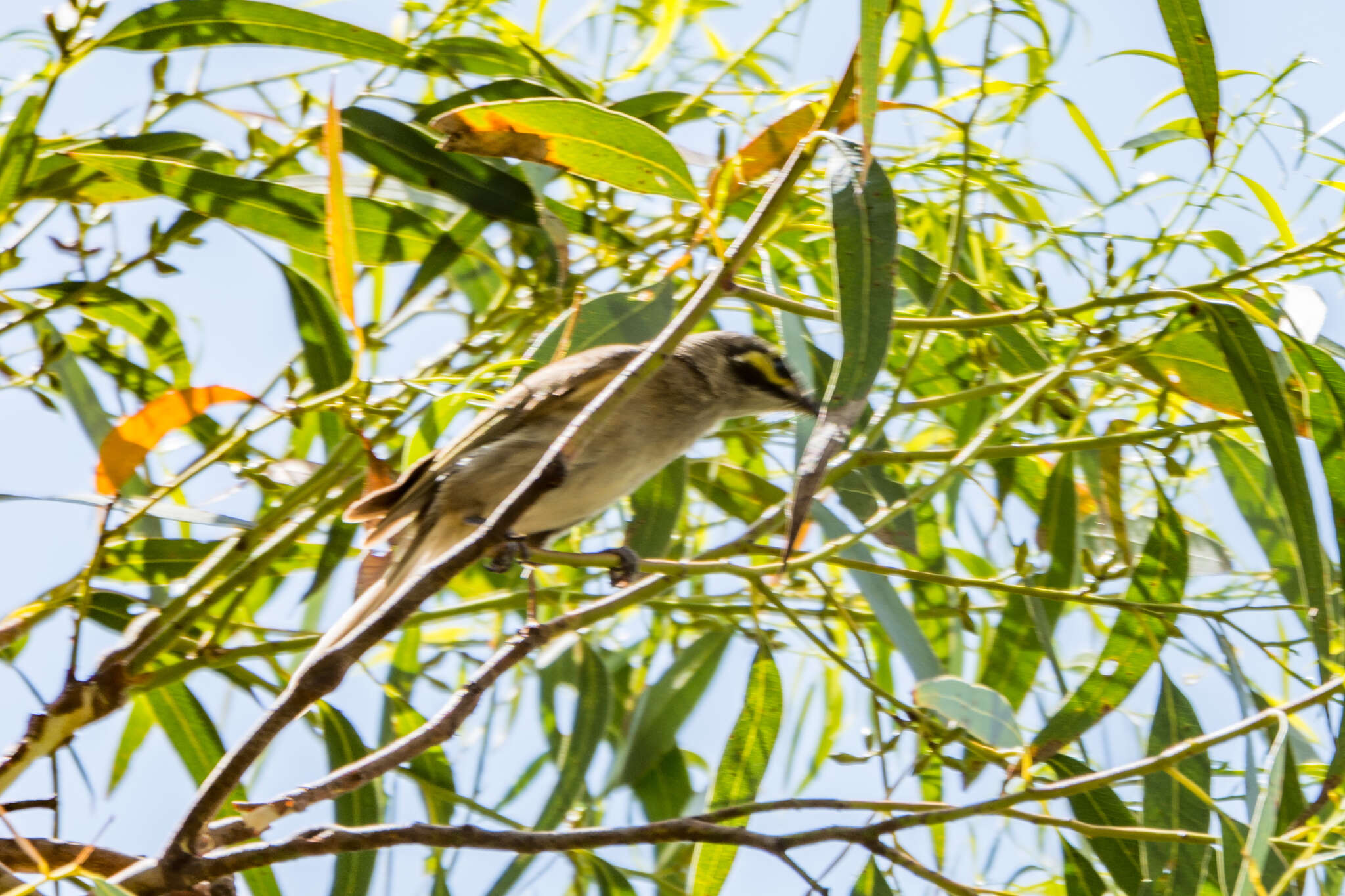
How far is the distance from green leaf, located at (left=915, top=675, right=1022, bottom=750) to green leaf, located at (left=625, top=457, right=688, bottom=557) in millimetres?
700

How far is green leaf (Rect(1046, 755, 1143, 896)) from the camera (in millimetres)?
1595

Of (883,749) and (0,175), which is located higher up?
(0,175)

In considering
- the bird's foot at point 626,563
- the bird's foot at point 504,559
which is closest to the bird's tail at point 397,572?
Answer: the bird's foot at point 504,559

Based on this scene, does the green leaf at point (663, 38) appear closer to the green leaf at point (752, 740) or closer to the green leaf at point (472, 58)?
the green leaf at point (472, 58)

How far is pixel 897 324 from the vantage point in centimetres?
140

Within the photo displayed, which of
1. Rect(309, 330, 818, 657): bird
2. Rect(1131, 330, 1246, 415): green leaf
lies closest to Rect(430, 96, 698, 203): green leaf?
Rect(309, 330, 818, 657): bird

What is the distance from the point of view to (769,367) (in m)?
2.46

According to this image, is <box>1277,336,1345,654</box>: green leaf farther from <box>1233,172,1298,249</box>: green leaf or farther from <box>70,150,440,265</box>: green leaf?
<box>70,150,440,265</box>: green leaf

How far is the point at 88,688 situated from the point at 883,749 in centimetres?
92

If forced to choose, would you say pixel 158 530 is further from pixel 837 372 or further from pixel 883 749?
pixel 837 372

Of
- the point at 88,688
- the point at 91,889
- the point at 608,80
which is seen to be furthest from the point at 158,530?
the point at 608,80

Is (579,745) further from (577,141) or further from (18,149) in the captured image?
(18,149)

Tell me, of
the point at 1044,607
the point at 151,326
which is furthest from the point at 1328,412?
the point at 151,326

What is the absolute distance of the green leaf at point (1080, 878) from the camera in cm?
169
